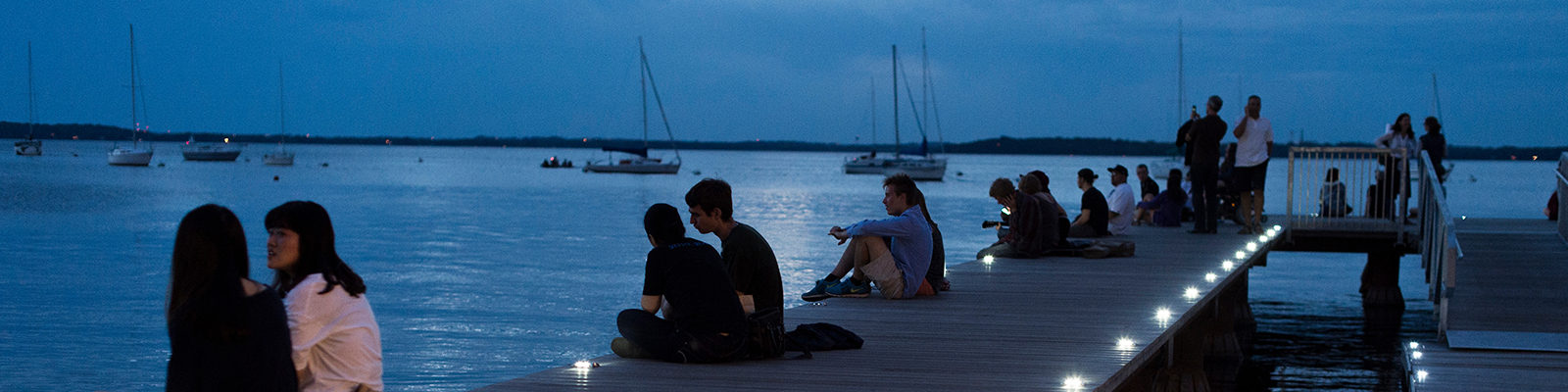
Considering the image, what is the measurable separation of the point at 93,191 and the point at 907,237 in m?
58.3

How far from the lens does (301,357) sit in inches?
170

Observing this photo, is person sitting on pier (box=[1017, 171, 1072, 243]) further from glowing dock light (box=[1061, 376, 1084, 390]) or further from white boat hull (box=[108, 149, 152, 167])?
white boat hull (box=[108, 149, 152, 167])

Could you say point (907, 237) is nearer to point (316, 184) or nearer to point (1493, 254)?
point (1493, 254)

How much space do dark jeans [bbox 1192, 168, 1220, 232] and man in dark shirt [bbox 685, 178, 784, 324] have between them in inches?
406

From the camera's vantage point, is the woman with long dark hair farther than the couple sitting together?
No

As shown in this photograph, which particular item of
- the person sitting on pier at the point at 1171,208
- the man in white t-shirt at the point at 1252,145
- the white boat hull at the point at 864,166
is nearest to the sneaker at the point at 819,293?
the man in white t-shirt at the point at 1252,145

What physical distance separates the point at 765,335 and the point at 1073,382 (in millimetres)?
1465

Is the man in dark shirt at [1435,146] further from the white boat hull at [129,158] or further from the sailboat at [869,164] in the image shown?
the white boat hull at [129,158]

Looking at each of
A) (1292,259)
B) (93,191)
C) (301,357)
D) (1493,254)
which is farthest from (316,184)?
(301,357)

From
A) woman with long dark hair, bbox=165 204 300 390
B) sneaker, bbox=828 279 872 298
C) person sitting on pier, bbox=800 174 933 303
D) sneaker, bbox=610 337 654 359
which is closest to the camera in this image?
woman with long dark hair, bbox=165 204 300 390

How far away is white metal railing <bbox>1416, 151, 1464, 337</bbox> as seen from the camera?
10.1 m

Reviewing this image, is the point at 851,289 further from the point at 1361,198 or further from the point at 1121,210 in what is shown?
the point at 1361,198

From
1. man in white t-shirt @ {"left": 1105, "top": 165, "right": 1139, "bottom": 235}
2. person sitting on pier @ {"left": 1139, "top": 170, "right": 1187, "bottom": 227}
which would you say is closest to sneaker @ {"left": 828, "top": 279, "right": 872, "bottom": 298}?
man in white t-shirt @ {"left": 1105, "top": 165, "right": 1139, "bottom": 235}

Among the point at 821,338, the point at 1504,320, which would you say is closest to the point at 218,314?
the point at 821,338
